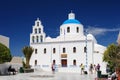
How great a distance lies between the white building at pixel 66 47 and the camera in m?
57.3

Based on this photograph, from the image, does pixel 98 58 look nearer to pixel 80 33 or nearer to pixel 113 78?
pixel 80 33

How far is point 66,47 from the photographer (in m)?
59.7

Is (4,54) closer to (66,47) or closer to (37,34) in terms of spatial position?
(66,47)

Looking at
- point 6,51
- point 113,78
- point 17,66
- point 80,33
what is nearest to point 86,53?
point 80,33

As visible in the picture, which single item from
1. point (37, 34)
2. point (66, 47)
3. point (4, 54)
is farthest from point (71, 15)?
point (4, 54)

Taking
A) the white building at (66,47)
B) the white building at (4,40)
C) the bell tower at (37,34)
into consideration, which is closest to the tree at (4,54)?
the white building at (4,40)

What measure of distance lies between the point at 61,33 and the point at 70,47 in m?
5.09

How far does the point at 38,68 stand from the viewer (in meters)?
57.9

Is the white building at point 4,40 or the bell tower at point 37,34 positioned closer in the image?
the white building at point 4,40

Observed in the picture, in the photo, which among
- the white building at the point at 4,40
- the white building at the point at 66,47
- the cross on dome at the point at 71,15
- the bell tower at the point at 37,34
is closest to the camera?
the white building at the point at 4,40

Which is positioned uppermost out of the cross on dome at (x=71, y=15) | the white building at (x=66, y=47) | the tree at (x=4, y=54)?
the cross on dome at (x=71, y=15)

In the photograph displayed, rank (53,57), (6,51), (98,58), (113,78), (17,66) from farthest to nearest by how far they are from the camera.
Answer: (53,57) < (98,58) < (17,66) < (6,51) < (113,78)

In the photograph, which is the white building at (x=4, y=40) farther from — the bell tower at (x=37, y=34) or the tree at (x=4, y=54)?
the bell tower at (x=37, y=34)

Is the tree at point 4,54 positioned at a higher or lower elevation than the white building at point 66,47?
lower
